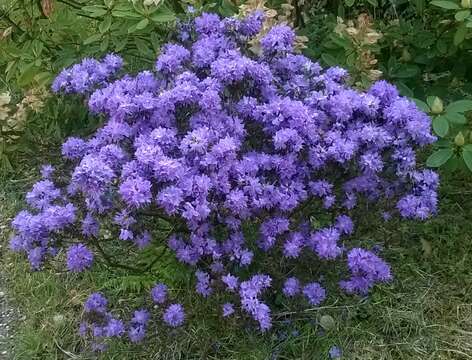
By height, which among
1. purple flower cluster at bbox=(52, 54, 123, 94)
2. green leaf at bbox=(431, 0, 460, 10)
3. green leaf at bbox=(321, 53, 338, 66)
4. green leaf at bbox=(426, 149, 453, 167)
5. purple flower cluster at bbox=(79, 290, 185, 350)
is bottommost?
purple flower cluster at bbox=(79, 290, 185, 350)

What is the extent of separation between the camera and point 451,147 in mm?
2424

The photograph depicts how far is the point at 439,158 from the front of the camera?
7.79 feet

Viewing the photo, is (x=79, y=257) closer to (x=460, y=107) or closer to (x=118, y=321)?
(x=118, y=321)

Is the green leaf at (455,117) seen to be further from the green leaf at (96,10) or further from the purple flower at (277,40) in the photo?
the green leaf at (96,10)

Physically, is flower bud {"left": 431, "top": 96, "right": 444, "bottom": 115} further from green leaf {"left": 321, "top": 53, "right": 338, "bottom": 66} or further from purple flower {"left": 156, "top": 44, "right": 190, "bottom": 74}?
purple flower {"left": 156, "top": 44, "right": 190, "bottom": 74}

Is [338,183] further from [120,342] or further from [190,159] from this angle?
[120,342]

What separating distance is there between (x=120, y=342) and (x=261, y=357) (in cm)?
51

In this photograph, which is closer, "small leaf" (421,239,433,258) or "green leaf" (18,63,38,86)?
"small leaf" (421,239,433,258)

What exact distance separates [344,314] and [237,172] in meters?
0.75

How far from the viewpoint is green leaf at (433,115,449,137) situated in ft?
7.52

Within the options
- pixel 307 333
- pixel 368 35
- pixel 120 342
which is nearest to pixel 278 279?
pixel 307 333

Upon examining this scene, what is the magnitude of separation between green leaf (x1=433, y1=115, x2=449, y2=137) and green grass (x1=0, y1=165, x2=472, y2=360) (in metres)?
0.36

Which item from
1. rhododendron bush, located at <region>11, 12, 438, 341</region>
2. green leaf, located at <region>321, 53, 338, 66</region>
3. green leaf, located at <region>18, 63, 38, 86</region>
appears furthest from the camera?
green leaf, located at <region>18, 63, 38, 86</region>

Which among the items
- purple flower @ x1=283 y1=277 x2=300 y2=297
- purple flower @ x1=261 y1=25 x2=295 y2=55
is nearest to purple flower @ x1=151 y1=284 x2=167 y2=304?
purple flower @ x1=283 y1=277 x2=300 y2=297
